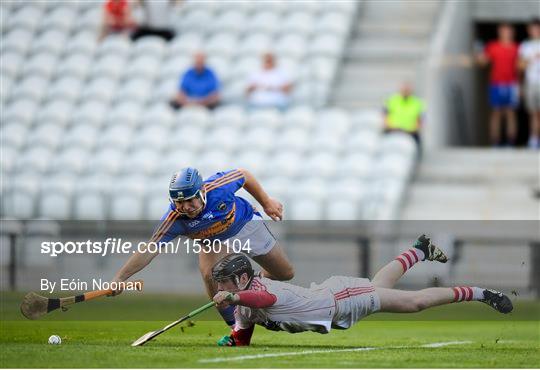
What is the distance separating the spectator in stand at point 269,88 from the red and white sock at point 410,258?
1022 cm

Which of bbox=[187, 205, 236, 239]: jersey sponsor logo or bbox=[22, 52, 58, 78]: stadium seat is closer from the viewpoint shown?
bbox=[187, 205, 236, 239]: jersey sponsor logo

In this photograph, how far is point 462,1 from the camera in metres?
24.1

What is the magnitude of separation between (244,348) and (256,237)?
1.19m

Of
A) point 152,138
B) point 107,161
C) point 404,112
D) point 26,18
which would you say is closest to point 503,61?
point 404,112

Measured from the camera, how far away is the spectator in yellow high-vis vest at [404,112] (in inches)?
816

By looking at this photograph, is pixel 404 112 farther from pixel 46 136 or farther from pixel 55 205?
pixel 46 136

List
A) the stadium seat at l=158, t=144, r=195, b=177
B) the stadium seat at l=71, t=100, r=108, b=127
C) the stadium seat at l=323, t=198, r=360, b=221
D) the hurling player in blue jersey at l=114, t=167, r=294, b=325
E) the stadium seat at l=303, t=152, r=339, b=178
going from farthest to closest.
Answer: the stadium seat at l=71, t=100, r=108, b=127
the stadium seat at l=158, t=144, r=195, b=177
the stadium seat at l=303, t=152, r=339, b=178
the stadium seat at l=323, t=198, r=360, b=221
the hurling player in blue jersey at l=114, t=167, r=294, b=325

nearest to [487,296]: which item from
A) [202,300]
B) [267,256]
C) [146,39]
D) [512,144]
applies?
[267,256]

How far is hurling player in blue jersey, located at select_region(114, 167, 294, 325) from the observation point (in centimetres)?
1127

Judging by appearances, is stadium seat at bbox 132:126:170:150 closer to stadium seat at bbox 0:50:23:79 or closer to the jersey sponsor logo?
stadium seat at bbox 0:50:23:79

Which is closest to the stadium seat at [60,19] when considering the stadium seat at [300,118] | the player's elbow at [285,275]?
the stadium seat at [300,118]

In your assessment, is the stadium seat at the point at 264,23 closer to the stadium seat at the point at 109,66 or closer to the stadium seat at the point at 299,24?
the stadium seat at the point at 299,24

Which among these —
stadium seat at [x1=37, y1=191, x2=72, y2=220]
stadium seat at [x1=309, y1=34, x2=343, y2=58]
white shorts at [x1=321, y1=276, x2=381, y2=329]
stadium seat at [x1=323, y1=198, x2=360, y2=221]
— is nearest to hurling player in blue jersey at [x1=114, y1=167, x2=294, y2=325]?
white shorts at [x1=321, y1=276, x2=381, y2=329]

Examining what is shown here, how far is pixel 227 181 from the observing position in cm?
1170
